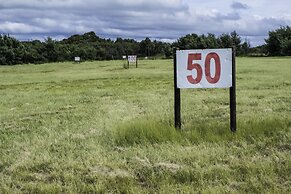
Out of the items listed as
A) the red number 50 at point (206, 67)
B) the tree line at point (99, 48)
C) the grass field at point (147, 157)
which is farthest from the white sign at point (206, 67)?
the tree line at point (99, 48)

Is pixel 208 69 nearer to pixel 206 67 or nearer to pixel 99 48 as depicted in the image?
pixel 206 67

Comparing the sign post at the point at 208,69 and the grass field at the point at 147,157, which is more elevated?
the sign post at the point at 208,69

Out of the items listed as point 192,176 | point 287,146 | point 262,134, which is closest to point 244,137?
point 262,134

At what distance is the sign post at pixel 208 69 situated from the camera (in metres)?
7.32

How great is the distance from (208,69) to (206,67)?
5cm

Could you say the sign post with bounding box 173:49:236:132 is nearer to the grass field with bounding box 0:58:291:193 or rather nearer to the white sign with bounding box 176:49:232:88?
the white sign with bounding box 176:49:232:88

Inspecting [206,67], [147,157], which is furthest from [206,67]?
[147,157]

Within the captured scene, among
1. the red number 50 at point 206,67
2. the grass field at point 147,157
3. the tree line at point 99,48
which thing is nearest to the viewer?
the grass field at point 147,157

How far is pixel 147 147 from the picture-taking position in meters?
6.56

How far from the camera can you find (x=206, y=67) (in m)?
7.38

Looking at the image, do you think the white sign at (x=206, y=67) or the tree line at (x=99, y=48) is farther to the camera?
the tree line at (x=99, y=48)

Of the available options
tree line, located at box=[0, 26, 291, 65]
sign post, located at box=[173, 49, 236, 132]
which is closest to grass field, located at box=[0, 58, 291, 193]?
sign post, located at box=[173, 49, 236, 132]

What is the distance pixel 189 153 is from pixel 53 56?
88839mm

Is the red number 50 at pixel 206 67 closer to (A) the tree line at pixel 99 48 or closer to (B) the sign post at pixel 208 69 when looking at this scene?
(B) the sign post at pixel 208 69
